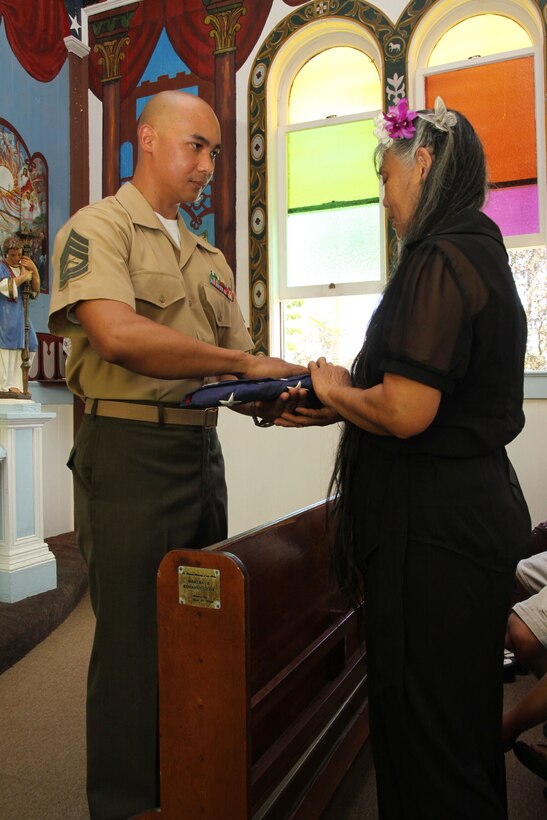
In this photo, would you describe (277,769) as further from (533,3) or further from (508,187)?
(533,3)

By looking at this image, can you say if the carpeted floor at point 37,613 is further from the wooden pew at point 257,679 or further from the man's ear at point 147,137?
the man's ear at point 147,137

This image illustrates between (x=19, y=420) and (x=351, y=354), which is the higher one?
(x=351, y=354)

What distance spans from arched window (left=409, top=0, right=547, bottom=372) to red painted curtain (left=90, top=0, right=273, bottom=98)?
4.42 ft

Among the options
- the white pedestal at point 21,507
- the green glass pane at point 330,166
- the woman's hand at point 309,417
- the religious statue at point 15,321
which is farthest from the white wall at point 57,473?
the woman's hand at point 309,417

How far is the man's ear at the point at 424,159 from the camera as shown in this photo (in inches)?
54.9

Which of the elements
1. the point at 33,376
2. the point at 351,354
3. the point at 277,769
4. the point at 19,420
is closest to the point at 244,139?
the point at 351,354

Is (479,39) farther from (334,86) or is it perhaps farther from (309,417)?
(309,417)

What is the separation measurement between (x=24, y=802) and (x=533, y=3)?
5297 mm

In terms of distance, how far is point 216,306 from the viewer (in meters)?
2.04

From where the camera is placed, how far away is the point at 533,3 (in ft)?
15.3

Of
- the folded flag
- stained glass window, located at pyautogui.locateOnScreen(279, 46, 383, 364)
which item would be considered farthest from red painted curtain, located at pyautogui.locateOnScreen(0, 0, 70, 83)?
the folded flag

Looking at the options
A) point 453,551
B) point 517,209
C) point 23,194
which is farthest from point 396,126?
point 23,194

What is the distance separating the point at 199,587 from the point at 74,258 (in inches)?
32.3

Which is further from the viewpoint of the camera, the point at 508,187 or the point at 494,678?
the point at 508,187
